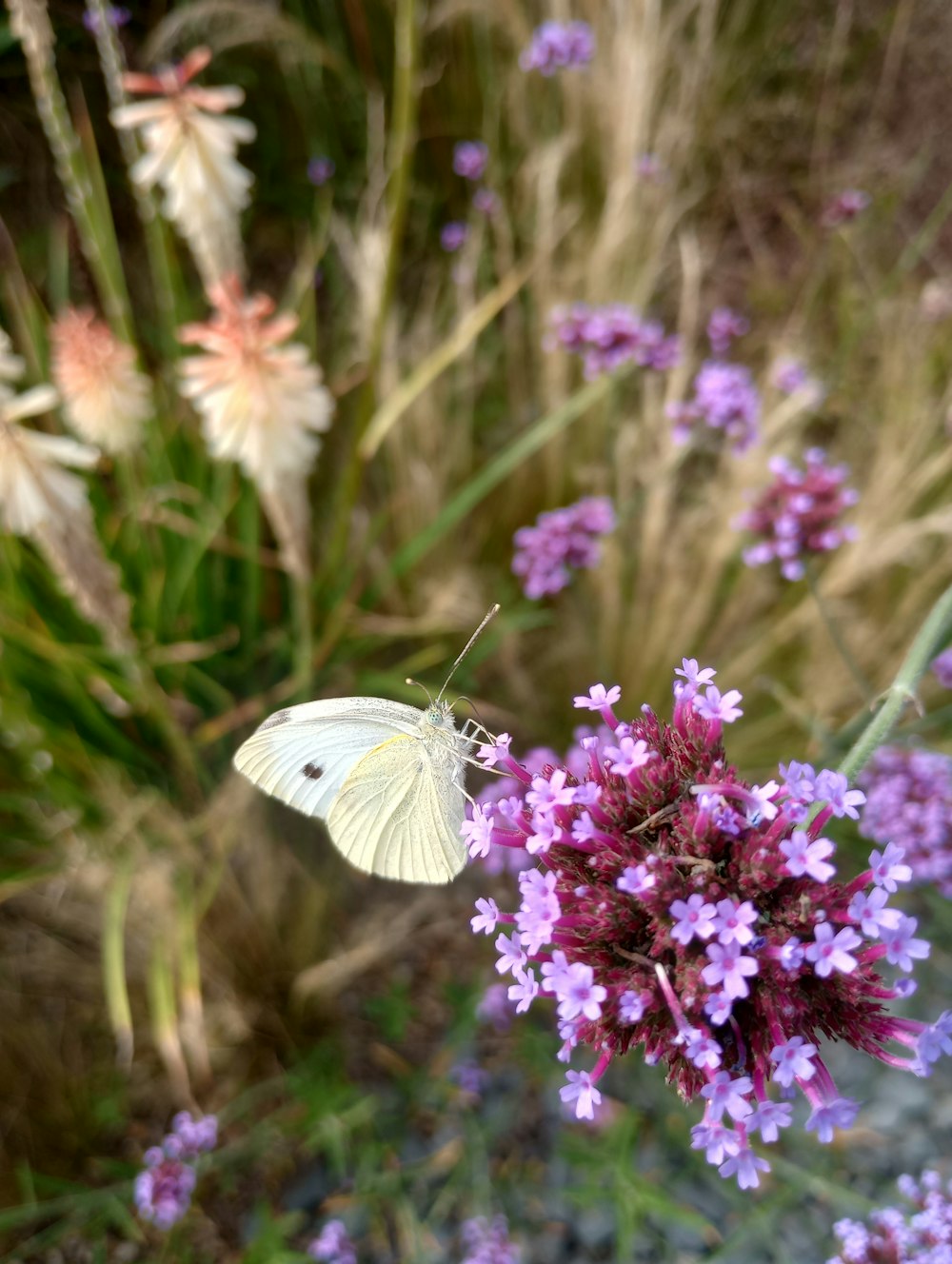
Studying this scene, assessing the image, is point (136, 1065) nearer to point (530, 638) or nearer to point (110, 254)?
point (530, 638)

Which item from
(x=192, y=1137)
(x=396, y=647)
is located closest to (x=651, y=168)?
(x=396, y=647)

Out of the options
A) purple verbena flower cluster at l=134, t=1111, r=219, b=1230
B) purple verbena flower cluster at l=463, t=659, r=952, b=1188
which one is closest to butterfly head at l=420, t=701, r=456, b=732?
purple verbena flower cluster at l=463, t=659, r=952, b=1188

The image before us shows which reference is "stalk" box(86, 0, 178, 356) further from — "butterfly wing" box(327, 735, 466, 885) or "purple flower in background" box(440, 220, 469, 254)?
"butterfly wing" box(327, 735, 466, 885)

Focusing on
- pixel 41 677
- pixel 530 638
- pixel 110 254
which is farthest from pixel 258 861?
pixel 110 254

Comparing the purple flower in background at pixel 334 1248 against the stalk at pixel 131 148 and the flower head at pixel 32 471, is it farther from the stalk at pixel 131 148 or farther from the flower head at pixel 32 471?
the stalk at pixel 131 148

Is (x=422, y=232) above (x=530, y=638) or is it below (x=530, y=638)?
above

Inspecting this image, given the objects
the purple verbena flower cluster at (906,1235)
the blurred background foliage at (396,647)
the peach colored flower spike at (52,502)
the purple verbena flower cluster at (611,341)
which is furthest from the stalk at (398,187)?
the purple verbena flower cluster at (906,1235)

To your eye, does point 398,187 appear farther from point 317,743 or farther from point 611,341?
point 317,743
